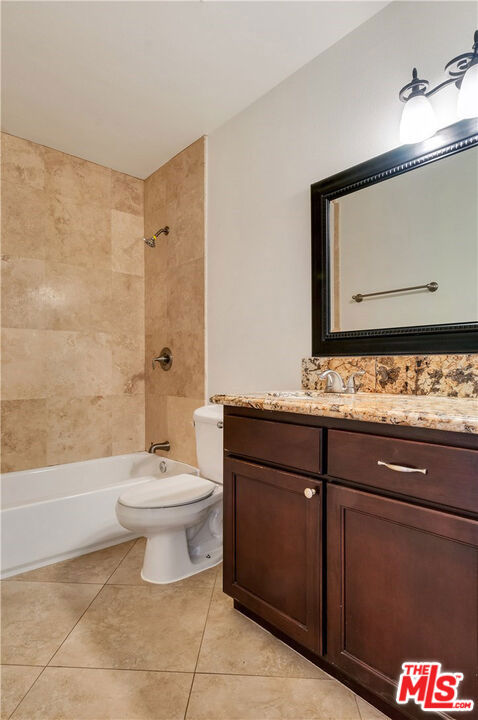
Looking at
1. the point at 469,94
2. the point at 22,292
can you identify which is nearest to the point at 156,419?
the point at 22,292

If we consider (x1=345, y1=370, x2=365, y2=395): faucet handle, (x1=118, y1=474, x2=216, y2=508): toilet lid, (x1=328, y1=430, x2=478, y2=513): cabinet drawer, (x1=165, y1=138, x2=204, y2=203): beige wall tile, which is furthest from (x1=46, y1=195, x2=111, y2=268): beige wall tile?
(x1=328, y1=430, x2=478, y2=513): cabinet drawer

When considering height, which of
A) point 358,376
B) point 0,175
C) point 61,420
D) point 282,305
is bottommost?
point 61,420

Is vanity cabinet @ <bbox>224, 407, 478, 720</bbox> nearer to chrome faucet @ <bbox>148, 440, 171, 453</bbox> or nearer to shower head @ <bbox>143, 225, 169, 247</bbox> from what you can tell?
→ chrome faucet @ <bbox>148, 440, 171, 453</bbox>

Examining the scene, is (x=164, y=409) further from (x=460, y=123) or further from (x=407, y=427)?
(x=460, y=123)

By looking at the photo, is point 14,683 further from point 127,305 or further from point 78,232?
point 78,232

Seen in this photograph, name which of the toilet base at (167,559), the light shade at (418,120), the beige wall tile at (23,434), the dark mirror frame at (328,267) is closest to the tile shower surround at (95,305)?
the beige wall tile at (23,434)

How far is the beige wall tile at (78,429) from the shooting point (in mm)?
2648

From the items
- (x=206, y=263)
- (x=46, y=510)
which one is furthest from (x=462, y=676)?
(x=206, y=263)

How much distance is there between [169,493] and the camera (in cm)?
190

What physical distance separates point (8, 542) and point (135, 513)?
68 cm

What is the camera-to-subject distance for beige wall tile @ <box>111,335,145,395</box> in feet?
9.72

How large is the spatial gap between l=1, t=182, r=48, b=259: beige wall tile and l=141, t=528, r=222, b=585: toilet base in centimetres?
193

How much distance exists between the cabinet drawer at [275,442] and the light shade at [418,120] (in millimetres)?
1119

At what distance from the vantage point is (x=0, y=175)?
2.46 m
